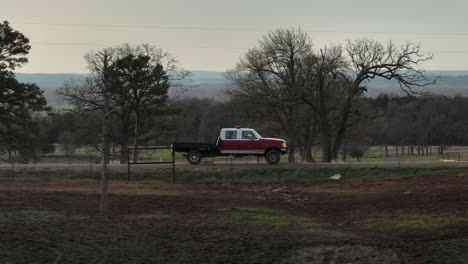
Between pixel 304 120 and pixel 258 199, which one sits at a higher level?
pixel 304 120

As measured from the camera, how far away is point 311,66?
52875 mm

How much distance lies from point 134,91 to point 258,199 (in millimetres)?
31925

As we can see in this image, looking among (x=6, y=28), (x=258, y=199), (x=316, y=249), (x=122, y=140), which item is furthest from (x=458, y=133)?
(x=316, y=249)

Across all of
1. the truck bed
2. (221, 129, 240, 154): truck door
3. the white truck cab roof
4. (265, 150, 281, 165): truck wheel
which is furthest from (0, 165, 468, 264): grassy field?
(265, 150, 281, 165): truck wheel

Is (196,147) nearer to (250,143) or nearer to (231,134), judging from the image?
(231,134)

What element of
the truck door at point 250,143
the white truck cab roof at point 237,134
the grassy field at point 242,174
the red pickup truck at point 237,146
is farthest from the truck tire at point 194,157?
the truck door at point 250,143

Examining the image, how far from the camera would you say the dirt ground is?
11062 mm

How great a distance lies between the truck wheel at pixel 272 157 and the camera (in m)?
33.2

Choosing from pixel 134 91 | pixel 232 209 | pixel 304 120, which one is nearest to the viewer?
pixel 232 209

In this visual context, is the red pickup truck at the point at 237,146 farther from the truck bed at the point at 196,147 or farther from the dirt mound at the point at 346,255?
the dirt mound at the point at 346,255

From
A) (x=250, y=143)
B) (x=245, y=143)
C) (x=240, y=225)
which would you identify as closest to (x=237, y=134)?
(x=245, y=143)

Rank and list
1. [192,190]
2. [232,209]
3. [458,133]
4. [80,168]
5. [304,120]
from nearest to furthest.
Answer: [232,209] < [192,190] < [80,168] < [304,120] < [458,133]

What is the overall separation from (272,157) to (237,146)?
7.47 ft

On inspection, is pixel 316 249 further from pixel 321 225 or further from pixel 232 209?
pixel 232 209
